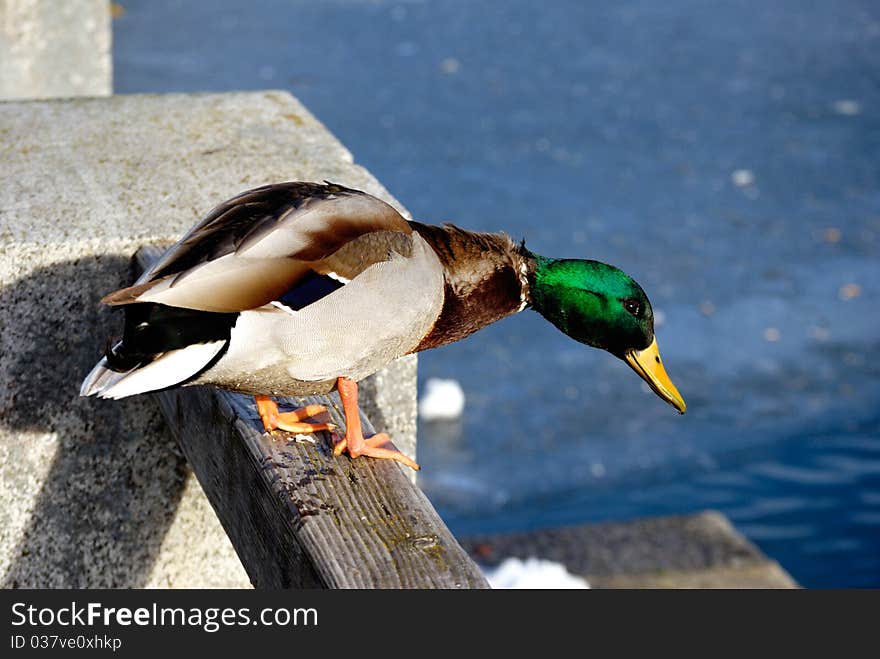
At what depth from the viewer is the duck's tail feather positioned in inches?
60.3

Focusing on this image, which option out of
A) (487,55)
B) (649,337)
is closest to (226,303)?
(649,337)

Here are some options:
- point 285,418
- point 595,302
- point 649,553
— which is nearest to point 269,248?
point 285,418

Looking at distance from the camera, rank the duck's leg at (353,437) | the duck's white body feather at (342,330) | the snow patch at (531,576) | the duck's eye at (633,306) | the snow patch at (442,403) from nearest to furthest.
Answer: the duck's white body feather at (342,330), the duck's leg at (353,437), the duck's eye at (633,306), the snow patch at (531,576), the snow patch at (442,403)

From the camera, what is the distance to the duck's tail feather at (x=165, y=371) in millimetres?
1532

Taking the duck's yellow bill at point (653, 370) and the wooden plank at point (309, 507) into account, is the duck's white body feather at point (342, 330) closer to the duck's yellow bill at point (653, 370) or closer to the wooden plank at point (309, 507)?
the wooden plank at point (309, 507)

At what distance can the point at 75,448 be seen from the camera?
6.71ft

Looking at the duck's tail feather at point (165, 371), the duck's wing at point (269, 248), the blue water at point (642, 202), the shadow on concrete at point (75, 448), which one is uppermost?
the duck's wing at point (269, 248)

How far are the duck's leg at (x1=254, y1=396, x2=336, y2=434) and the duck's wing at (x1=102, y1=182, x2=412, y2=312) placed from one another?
24 centimetres

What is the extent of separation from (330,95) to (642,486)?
3.23 metres

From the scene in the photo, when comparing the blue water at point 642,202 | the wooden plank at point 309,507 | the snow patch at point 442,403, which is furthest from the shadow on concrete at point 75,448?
the snow patch at point 442,403

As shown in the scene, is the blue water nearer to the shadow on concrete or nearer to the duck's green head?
the shadow on concrete

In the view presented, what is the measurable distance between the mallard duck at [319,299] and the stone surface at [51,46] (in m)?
3.03

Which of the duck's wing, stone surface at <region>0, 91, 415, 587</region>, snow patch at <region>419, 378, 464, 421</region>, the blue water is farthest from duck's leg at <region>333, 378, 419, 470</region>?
snow patch at <region>419, 378, 464, 421</region>

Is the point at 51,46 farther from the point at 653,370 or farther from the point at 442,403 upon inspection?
the point at 653,370
